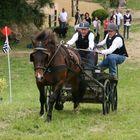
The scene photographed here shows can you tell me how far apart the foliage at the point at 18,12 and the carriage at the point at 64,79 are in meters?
20.5

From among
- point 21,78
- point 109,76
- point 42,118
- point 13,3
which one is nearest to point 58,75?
point 42,118

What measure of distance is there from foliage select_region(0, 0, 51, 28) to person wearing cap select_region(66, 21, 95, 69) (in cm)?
1985

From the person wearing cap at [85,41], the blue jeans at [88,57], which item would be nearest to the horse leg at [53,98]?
the person wearing cap at [85,41]

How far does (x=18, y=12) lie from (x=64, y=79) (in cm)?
2361

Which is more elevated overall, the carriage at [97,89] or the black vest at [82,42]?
the black vest at [82,42]

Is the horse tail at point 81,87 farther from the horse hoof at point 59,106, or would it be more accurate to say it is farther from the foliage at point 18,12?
the foliage at point 18,12

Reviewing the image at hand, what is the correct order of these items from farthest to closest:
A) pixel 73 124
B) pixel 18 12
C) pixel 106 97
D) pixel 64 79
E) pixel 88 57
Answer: pixel 18 12 → pixel 88 57 → pixel 106 97 → pixel 64 79 → pixel 73 124

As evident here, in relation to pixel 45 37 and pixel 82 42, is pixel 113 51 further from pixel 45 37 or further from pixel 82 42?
pixel 45 37

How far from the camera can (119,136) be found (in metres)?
9.78

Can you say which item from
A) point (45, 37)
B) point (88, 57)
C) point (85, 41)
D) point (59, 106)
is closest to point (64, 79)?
point (45, 37)

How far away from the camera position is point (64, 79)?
11.6 m

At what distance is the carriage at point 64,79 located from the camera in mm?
11071

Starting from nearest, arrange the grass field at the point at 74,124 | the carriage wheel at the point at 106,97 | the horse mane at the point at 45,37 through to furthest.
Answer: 1. the grass field at the point at 74,124
2. the horse mane at the point at 45,37
3. the carriage wheel at the point at 106,97

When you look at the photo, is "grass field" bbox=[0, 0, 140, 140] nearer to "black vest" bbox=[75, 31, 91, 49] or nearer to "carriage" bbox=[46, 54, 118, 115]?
"carriage" bbox=[46, 54, 118, 115]
